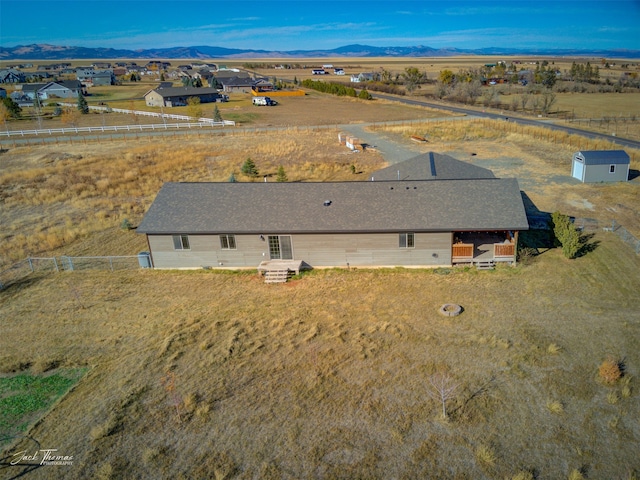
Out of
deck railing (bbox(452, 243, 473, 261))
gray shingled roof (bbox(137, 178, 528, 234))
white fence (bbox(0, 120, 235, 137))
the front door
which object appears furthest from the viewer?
white fence (bbox(0, 120, 235, 137))

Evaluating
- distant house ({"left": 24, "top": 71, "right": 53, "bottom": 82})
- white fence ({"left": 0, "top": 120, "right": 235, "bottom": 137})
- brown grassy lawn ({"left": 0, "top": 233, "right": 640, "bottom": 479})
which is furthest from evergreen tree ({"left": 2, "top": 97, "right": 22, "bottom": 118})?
brown grassy lawn ({"left": 0, "top": 233, "right": 640, "bottom": 479})

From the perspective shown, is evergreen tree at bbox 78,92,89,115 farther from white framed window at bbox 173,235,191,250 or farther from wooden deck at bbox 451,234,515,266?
wooden deck at bbox 451,234,515,266

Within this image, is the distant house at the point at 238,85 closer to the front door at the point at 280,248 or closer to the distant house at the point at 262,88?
the distant house at the point at 262,88

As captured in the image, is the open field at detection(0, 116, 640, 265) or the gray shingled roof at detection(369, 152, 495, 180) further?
the open field at detection(0, 116, 640, 265)

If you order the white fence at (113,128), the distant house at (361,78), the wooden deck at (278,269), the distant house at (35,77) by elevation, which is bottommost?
the wooden deck at (278,269)

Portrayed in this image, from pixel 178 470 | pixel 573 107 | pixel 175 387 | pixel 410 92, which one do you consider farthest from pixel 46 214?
pixel 410 92

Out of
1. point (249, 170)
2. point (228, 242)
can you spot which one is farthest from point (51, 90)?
point (228, 242)

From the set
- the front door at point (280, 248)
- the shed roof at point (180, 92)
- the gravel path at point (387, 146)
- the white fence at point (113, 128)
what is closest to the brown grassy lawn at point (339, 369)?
the front door at point (280, 248)
